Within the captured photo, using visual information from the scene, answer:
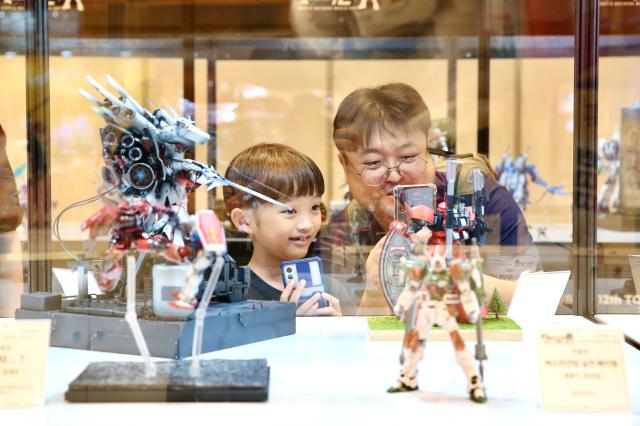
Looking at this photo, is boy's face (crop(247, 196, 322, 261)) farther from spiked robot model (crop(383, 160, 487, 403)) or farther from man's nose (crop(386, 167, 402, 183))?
spiked robot model (crop(383, 160, 487, 403))

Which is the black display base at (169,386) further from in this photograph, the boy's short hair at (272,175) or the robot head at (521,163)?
the robot head at (521,163)

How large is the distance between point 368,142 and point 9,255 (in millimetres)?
919

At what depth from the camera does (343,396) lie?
3.56 ft

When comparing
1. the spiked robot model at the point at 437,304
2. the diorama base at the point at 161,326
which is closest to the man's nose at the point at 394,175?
the diorama base at the point at 161,326

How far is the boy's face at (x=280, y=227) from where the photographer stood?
191cm

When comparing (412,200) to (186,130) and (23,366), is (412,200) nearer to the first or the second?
(186,130)

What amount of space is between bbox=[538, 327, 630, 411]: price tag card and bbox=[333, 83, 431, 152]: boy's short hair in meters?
1.06

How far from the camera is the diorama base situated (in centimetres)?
127

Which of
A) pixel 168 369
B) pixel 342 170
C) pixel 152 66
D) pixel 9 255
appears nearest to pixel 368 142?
pixel 342 170

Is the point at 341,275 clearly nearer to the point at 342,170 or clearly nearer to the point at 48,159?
the point at 342,170

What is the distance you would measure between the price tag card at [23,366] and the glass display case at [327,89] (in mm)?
725

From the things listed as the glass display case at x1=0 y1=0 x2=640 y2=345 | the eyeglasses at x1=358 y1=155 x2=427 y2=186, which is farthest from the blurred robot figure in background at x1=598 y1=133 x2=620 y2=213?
the eyeglasses at x1=358 y1=155 x2=427 y2=186

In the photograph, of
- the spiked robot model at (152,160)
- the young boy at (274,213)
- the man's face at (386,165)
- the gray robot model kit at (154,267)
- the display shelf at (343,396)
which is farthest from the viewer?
the man's face at (386,165)

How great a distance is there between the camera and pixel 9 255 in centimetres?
189
